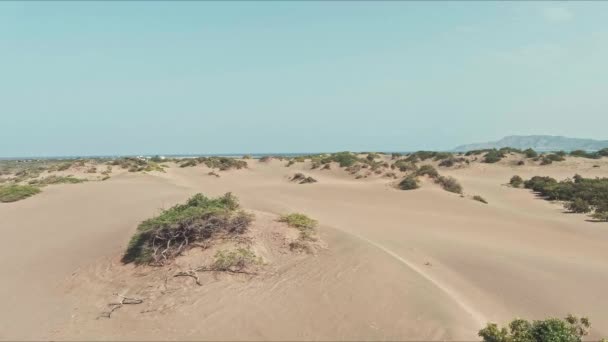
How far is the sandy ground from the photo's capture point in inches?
254

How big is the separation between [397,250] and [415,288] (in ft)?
9.75

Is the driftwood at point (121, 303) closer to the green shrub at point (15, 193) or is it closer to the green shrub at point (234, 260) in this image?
the green shrub at point (234, 260)

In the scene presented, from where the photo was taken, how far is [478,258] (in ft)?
33.7

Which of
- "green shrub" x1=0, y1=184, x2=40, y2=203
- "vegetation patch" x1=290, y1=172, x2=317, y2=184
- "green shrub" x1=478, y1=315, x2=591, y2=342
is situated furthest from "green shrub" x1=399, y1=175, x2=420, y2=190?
"green shrub" x1=0, y1=184, x2=40, y2=203

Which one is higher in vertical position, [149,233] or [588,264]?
[149,233]

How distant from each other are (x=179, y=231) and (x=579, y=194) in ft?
70.0

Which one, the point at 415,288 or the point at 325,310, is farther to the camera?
the point at 415,288

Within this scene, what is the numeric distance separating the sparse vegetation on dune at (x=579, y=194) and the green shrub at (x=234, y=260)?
15.3m

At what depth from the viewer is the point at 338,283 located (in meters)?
7.66

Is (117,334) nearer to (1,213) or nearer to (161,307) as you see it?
(161,307)

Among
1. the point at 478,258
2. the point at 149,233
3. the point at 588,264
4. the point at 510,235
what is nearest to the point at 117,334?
the point at 149,233

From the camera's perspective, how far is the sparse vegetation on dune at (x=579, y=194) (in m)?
18.6

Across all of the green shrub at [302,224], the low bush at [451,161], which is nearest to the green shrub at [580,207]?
the green shrub at [302,224]

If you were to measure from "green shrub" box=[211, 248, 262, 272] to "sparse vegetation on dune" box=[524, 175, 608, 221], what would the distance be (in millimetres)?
15256
